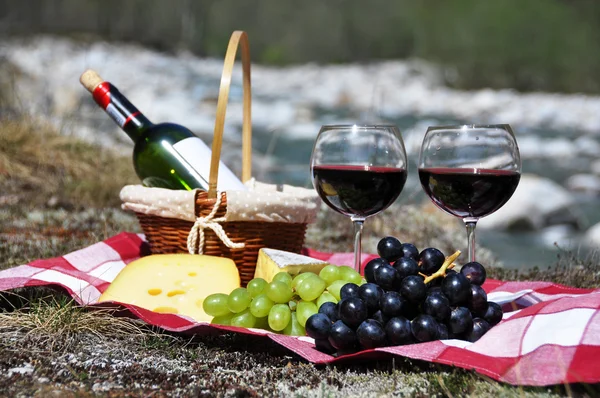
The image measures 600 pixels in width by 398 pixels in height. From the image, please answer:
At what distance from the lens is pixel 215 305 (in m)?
0.98

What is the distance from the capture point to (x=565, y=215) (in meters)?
4.44

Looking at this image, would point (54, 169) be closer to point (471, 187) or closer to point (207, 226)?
point (207, 226)

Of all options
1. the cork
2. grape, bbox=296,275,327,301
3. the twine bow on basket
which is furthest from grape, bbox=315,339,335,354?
the cork

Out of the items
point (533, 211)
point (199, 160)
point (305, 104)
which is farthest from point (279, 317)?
point (305, 104)

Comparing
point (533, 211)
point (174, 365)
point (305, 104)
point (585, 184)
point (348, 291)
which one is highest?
point (305, 104)

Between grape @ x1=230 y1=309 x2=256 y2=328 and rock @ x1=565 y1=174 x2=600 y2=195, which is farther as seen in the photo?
rock @ x1=565 y1=174 x2=600 y2=195

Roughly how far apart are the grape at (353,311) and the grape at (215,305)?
22cm

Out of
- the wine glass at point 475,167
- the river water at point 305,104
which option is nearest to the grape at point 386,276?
the wine glass at point 475,167

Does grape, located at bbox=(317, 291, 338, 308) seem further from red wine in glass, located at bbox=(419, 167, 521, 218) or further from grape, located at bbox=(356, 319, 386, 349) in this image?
red wine in glass, located at bbox=(419, 167, 521, 218)

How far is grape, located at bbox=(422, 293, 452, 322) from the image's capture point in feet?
2.79

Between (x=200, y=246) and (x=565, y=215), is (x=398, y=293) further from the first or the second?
(x=565, y=215)

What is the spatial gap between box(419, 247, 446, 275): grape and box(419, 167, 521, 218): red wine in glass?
0.12 m

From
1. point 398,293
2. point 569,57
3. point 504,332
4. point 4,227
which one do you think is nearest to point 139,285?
point 398,293

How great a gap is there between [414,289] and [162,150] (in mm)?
851
